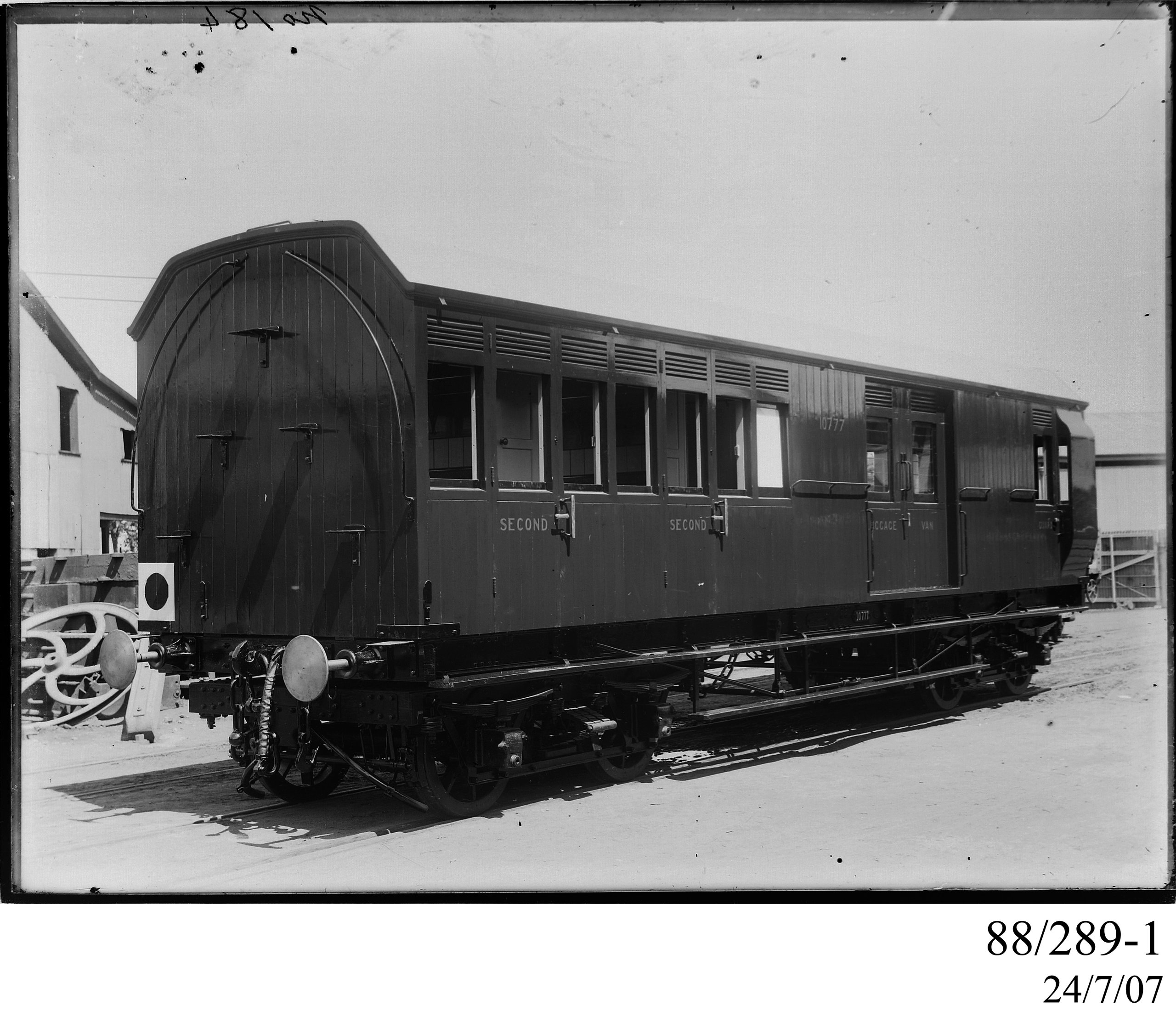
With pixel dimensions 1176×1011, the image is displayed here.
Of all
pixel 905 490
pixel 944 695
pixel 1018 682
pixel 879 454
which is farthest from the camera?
pixel 1018 682

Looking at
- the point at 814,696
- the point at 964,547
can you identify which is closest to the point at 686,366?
the point at 814,696

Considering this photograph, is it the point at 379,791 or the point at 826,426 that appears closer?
the point at 379,791

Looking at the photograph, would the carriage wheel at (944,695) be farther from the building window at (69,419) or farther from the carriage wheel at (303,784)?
the building window at (69,419)

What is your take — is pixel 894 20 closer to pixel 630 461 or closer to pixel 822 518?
pixel 630 461

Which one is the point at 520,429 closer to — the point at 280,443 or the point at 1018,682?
the point at 280,443

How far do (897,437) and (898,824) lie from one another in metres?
5.56

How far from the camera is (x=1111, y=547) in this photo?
2797 cm

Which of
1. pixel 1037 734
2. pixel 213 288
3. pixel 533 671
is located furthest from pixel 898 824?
pixel 213 288

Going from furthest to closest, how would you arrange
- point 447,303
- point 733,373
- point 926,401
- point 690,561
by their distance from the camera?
point 926,401, point 733,373, point 690,561, point 447,303

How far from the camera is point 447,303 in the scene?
759 centimetres

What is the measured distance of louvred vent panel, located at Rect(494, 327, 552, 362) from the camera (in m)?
7.98

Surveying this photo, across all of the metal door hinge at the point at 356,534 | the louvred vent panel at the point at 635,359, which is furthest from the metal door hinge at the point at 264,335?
the louvred vent panel at the point at 635,359

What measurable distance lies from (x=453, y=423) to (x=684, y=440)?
2.43m

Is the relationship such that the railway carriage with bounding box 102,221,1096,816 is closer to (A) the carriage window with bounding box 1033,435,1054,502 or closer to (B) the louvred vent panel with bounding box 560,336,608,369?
(B) the louvred vent panel with bounding box 560,336,608,369
